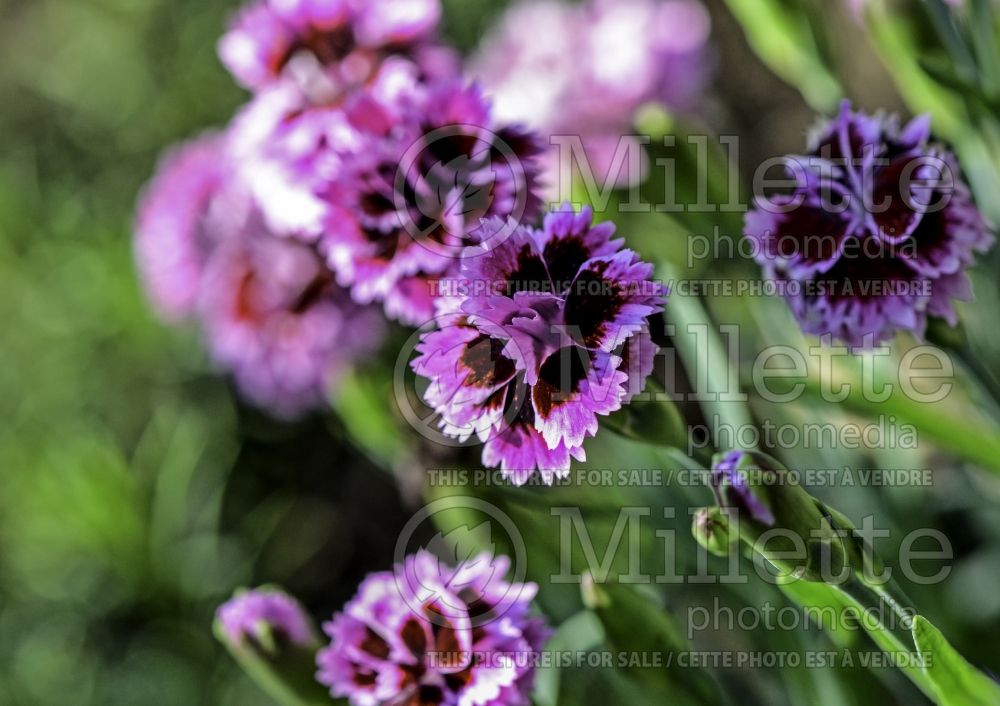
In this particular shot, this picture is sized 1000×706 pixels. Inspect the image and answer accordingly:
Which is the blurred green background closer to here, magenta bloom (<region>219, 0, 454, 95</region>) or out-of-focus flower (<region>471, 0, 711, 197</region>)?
out-of-focus flower (<region>471, 0, 711, 197</region>)

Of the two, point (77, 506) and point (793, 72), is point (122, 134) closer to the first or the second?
point (77, 506)

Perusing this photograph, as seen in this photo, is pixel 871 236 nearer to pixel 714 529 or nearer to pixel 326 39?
pixel 714 529

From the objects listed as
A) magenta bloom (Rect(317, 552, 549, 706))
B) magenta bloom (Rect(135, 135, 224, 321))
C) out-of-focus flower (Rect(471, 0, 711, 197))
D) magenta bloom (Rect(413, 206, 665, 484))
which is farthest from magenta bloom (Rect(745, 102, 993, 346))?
magenta bloom (Rect(135, 135, 224, 321))

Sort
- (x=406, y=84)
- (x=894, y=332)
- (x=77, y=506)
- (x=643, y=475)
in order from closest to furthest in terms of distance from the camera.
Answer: (x=894, y=332)
(x=406, y=84)
(x=643, y=475)
(x=77, y=506)

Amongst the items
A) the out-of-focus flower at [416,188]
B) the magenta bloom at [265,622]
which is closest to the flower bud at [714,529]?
the out-of-focus flower at [416,188]

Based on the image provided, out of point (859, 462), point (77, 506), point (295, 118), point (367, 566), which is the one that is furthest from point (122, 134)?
point (859, 462)

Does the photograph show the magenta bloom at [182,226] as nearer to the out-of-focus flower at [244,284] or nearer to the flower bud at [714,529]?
the out-of-focus flower at [244,284]

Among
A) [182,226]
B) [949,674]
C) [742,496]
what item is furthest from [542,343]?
[182,226]
